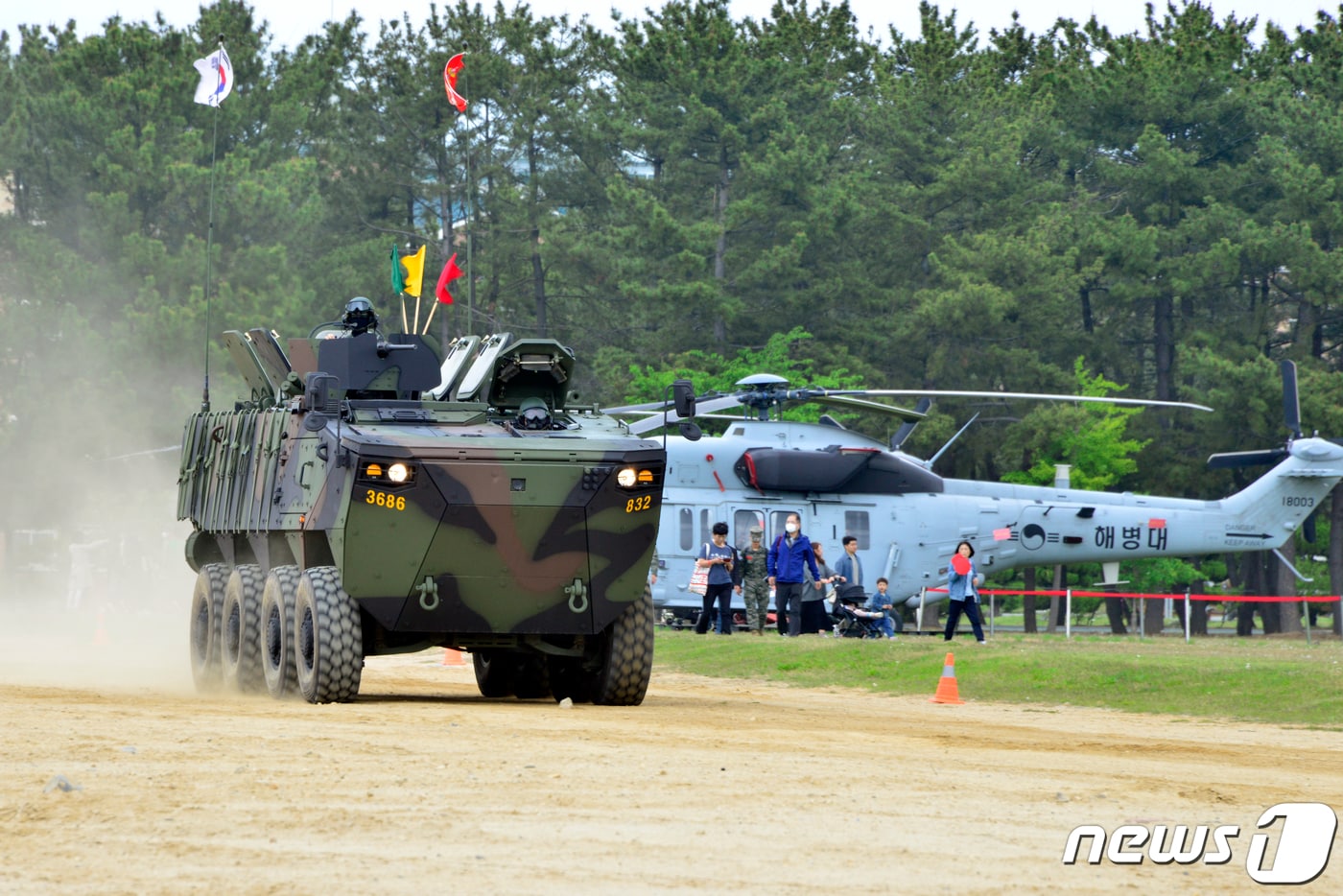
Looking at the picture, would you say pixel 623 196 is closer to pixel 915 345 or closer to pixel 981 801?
pixel 915 345

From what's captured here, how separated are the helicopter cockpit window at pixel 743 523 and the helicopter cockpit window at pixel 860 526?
49.0 inches

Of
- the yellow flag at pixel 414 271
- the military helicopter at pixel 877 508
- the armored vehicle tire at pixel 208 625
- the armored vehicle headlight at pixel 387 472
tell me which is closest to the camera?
the armored vehicle headlight at pixel 387 472

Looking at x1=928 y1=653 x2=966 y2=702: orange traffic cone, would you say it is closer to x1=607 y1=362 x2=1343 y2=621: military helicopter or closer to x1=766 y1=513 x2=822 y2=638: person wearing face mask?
x1=766 y1=513 x2=822 y2=638: person wearing face mask

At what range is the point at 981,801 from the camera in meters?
9.24

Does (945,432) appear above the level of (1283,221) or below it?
below

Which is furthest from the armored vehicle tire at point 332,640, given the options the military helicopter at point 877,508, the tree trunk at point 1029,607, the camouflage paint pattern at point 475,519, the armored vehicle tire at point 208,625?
the tree trunk at point 1029,607

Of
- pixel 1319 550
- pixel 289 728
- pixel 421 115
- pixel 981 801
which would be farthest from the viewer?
pixel 421 115

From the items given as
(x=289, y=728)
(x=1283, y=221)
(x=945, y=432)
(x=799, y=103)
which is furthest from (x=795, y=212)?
(x=289, y=728)

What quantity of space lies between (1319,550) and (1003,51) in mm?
17608

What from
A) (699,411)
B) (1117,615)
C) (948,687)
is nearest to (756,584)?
(699,411)

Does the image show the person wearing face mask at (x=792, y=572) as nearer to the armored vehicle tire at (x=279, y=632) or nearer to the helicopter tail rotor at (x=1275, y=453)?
the helicopter tail rotor at (x=1275, y=453)

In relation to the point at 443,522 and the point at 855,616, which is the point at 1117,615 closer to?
the point at 855,616

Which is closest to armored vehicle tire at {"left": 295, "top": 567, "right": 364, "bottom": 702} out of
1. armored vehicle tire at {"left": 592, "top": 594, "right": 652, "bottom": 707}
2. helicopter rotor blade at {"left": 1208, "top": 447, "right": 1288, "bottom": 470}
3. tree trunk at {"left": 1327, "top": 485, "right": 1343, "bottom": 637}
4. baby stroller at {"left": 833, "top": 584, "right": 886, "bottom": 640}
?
armored vehicle tire at {"left": 592, "top": 594, "right": 652, "bottom": 707}

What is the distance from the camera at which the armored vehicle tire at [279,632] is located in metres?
15.5
